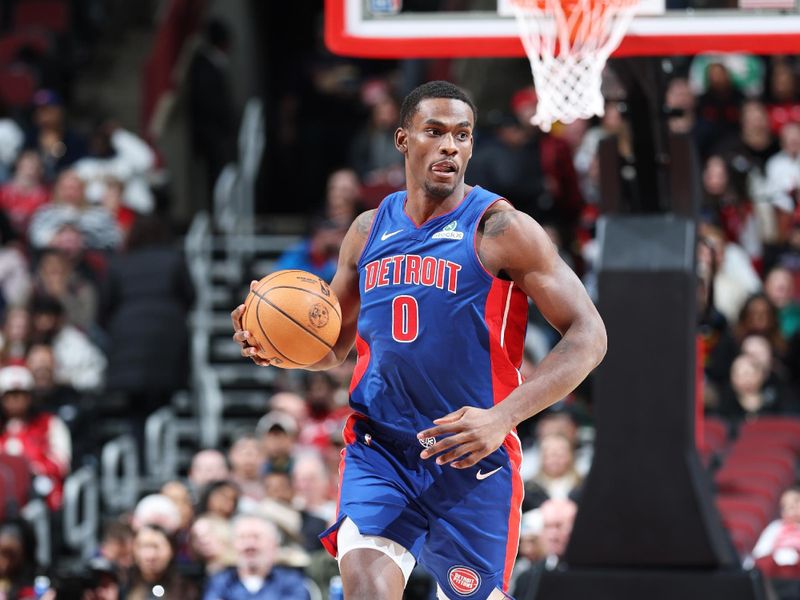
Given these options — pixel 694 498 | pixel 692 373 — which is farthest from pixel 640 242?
pixel 694 498

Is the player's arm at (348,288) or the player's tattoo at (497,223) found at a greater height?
the player's tattoo at (497,223)

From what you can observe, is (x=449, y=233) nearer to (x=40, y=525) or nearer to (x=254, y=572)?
(x=254, y=572)

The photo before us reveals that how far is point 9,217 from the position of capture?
13.3 meters

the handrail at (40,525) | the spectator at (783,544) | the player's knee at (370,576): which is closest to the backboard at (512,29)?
the player's knee at (370,576)

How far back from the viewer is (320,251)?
12086 mm

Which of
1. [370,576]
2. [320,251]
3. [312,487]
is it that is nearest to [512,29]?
[370,576]

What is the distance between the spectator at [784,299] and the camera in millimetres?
11141

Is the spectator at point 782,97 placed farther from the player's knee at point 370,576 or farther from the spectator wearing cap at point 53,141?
the player's knee at point 370,576

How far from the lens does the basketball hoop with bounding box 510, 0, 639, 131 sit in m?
6.52

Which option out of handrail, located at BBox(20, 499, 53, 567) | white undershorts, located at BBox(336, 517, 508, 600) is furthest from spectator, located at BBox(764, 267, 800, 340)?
white undershorts, located at BBox(336, 517, 508, 600)

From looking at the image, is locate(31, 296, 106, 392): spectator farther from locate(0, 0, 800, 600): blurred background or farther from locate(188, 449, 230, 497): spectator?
locate(188, 449, 230, 497): spectator

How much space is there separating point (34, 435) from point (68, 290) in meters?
1.65

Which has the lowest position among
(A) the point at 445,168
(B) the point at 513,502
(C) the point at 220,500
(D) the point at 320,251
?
(C) the point at 220,500

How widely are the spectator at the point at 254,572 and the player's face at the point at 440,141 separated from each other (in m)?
3.64
